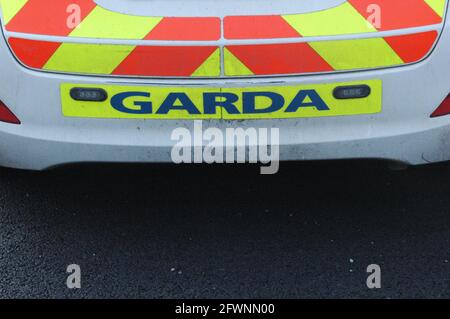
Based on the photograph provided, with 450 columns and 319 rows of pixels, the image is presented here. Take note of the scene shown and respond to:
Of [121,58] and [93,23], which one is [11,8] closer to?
[93,23]

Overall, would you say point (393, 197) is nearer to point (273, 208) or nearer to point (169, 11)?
point (273, 208)

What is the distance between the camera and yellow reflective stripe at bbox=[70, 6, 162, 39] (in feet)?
7.27

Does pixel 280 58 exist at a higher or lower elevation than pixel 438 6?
lower

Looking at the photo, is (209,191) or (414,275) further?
(209,191)

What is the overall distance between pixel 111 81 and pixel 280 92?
52 centimetres

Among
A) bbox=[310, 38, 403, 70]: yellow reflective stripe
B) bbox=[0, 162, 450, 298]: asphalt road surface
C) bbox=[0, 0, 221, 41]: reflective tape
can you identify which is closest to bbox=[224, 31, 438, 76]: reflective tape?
bbox=[310, 38, 403, 70]: yellow reflective stripe

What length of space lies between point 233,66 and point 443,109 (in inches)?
27.4

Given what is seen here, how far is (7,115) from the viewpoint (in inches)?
94.5

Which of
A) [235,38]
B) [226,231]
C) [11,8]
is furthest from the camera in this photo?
[226,231]

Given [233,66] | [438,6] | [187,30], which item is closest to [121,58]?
[187,30]

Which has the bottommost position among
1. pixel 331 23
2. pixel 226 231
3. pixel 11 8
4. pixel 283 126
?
pixel 226 231

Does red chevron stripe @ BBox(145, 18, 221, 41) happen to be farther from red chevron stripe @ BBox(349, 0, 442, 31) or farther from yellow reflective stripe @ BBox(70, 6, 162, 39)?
red chevron stripe @ BBox(349, 0, 442, 31)
